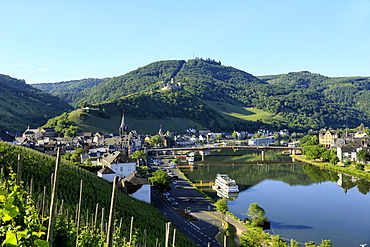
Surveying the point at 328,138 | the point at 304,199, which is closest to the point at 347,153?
the point at 328,138

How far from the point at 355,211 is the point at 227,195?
1329 centimetres

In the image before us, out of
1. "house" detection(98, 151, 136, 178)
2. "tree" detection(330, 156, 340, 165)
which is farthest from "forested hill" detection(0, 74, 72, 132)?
"tree" detection(330, 156, 340, 165)

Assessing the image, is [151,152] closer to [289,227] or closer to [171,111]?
[289,227]

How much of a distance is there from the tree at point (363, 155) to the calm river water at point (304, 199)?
24.5 feet

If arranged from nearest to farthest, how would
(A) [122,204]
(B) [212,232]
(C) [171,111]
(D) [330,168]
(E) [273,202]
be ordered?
(A) [122,204]
(B) [212,232]
(E) [273,202]
(D) [330,168]
(C) [171,111]

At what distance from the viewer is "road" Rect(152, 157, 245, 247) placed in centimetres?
2264

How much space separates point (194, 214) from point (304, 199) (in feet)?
51.9

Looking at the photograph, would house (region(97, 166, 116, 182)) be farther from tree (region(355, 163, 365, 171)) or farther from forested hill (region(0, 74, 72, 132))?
forested hill (region(0, 74, 72, 132))

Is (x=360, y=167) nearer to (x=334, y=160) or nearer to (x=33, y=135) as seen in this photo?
(x=334, y=160)

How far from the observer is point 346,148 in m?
62.3

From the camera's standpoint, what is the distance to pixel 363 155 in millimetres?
56562

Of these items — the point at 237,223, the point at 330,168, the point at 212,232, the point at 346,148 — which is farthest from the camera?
the point at 346,148

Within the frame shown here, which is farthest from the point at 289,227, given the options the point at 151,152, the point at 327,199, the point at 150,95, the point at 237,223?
the point at 150,95

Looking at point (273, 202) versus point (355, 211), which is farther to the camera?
point (273, 202)
